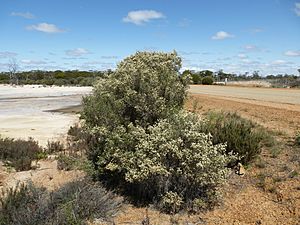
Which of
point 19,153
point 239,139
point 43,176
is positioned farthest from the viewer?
point 19,153

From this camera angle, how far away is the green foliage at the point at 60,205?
712 centimetres

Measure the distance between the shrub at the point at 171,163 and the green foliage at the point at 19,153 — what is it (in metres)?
3.88

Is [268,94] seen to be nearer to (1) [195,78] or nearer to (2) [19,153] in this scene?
(2) [19,153]

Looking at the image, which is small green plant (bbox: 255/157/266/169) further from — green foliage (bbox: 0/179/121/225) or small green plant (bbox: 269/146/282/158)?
green foliage (bbox: 0/179/121/225)

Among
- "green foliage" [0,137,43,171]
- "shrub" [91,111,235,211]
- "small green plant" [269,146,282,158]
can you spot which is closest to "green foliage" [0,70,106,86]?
"green foliage" [0,137,43,171]

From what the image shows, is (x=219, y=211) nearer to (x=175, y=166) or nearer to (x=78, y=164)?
(x=175, y=166)

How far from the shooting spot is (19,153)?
12.4 m

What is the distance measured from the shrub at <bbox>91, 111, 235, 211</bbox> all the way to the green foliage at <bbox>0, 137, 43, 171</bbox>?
3.88 meters

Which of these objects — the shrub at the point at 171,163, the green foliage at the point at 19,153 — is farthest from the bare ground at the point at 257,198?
the green foliage at the point at 19,153

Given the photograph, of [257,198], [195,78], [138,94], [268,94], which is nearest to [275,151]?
[257,198]

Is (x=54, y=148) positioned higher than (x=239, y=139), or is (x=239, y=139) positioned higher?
(x=239, y=139)

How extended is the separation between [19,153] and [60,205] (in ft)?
17.4

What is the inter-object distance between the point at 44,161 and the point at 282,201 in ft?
24.2

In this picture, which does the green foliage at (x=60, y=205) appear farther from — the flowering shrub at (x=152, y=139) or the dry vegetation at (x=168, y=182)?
the flowering shrub at (x=152, y=139)
